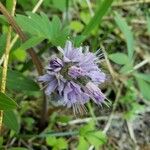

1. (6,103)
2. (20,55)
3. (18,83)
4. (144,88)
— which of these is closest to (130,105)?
(144,88)

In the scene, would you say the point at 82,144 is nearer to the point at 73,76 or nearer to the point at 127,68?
the point at 127,68

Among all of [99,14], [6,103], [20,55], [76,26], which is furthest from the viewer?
[76,26]

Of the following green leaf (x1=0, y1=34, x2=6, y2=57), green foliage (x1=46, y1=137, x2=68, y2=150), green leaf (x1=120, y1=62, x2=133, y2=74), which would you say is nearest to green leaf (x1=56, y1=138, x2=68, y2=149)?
green foliage (x1=46, y1=137, x2=68, y2=150)

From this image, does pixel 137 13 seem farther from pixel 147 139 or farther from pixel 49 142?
pixel 49 142

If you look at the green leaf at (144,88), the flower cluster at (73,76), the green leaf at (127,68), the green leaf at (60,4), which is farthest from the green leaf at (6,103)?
the green leaf at (60,4)

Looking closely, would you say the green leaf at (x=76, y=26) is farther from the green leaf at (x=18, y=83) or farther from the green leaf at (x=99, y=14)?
the green leaf at (x=18, y=83)

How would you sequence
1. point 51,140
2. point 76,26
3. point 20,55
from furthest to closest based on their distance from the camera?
1. point 76,26
2. point 20,55
3. point 51,140

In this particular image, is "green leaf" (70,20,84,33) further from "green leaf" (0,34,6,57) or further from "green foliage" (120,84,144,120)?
"green leaf" (0,34,6,57)
